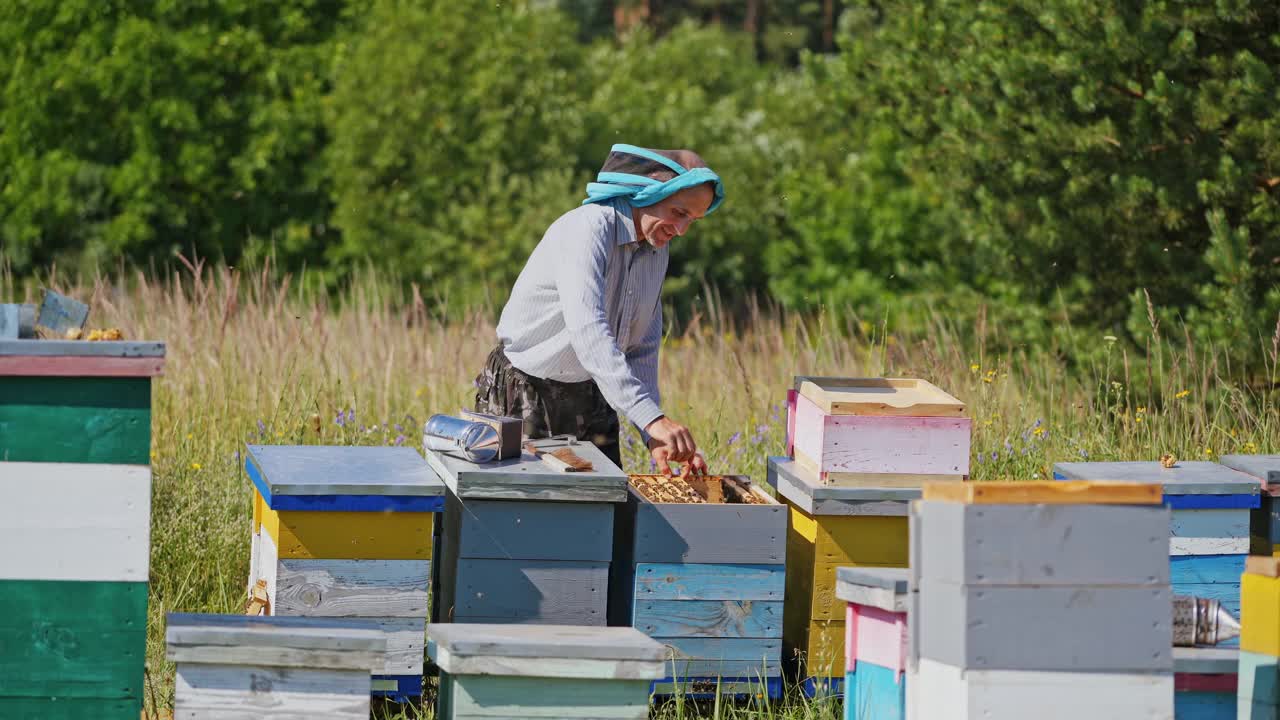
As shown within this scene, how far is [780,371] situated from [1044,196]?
1929mm

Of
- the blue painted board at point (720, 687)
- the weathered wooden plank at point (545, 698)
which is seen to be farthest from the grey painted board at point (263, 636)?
the blue painted board at point (720, 687)

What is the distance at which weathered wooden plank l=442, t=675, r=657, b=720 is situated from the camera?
3164 mm

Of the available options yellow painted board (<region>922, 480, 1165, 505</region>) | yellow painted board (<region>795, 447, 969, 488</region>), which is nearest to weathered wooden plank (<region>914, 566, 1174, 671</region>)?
yellow painted board (<region>922, 480, 1165, 505</region>)

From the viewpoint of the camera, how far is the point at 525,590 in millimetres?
3691

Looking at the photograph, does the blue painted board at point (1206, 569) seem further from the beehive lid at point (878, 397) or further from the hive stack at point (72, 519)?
the hive stack at point (72, 519)

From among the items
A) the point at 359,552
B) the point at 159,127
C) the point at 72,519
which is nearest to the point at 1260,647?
the point at 359,552

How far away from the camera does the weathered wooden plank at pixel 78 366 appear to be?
3.02m

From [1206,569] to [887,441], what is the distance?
3.23 feet

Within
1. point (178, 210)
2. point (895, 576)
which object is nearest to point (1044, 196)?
point (895, 576)

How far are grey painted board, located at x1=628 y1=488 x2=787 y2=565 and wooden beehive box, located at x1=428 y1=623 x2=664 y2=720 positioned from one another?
0.58 metres

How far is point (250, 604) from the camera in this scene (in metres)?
3.70

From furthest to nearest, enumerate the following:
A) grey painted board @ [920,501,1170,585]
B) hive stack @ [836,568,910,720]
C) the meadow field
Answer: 1. the meadow field
2. hive stack @ [836,568,910,720]
3. grey painted board @ [920,501,1170,585]

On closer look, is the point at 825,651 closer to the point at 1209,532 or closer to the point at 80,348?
the point at 1209,532

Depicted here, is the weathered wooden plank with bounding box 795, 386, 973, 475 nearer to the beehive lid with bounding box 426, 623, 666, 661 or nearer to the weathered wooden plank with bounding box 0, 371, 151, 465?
the beehive lid with bounding box 426, 623, 666, 661
